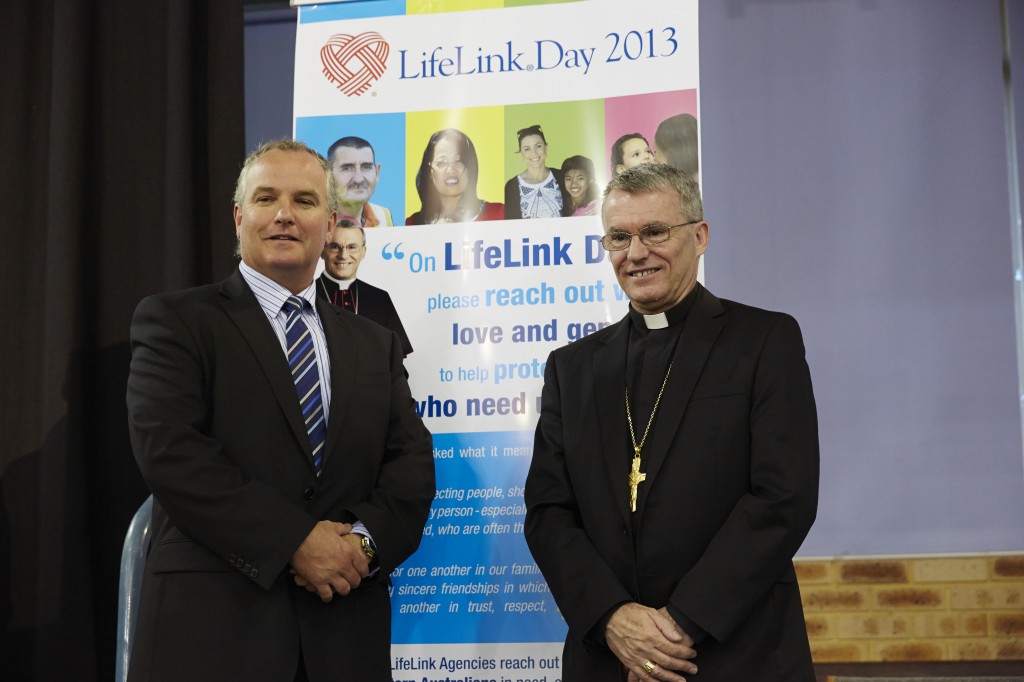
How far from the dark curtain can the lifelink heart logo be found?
70 centimetres

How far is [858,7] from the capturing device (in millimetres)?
4199

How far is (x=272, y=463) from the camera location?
7.31ft

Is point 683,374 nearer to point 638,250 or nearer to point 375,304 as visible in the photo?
point 638,250

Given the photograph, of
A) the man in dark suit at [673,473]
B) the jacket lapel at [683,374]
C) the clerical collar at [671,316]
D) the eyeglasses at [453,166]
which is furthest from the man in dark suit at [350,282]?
the jacket lapel at [683,374]

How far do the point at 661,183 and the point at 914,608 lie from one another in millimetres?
2534

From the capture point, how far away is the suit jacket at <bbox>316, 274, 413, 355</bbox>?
10.0 ft

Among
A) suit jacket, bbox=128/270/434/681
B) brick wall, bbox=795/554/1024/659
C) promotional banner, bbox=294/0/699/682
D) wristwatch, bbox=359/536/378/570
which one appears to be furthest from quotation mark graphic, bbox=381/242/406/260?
brick wall, bbox=795/554/1024/659

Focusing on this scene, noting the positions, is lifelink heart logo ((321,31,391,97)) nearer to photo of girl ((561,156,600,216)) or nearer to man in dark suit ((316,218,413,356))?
man in dark suit ((316,218,413,356))

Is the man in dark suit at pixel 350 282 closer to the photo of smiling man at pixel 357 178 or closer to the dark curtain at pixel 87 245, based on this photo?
the photo of smiling man at pixel 357 178

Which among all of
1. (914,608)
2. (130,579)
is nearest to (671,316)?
(130,579)

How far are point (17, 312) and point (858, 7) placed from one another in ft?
12.0

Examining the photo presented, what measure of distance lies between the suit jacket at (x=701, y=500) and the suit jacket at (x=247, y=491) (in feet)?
1.31

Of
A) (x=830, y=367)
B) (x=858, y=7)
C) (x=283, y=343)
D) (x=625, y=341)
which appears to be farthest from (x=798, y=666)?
(x=858, y=7)

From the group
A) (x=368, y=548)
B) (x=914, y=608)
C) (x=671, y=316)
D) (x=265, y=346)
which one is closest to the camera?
(x=368, y=548)
